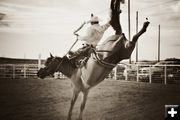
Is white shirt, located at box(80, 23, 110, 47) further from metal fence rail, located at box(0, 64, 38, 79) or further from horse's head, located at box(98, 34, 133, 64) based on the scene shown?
metal fence rail, located at box(0, 64, 38, 79)

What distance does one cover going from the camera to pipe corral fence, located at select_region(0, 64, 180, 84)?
353cm

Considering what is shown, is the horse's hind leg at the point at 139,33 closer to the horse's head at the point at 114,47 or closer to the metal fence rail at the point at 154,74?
the horse's head at the point at 114,47

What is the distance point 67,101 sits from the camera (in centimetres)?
345

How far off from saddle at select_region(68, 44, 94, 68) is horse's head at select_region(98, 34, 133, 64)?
0.40 feet

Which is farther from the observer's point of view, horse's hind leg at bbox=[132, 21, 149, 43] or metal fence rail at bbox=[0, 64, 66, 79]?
metal fence rail at bbox=[0, 64, 66, 79]

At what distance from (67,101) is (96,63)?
538mm

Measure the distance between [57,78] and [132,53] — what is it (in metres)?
0.85

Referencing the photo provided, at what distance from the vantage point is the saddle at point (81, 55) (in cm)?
329

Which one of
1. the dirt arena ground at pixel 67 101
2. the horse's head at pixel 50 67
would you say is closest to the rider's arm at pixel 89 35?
the horse's head at pixel 50 67

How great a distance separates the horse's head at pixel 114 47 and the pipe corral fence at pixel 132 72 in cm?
18

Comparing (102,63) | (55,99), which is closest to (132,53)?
(102,63)

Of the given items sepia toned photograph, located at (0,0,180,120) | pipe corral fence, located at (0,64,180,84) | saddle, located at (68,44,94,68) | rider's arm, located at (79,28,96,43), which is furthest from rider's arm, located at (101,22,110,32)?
pipe corral fence, located at (0,64,180,84)

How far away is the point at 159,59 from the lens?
12.6 feet

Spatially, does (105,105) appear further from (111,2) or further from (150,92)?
(111,2)
